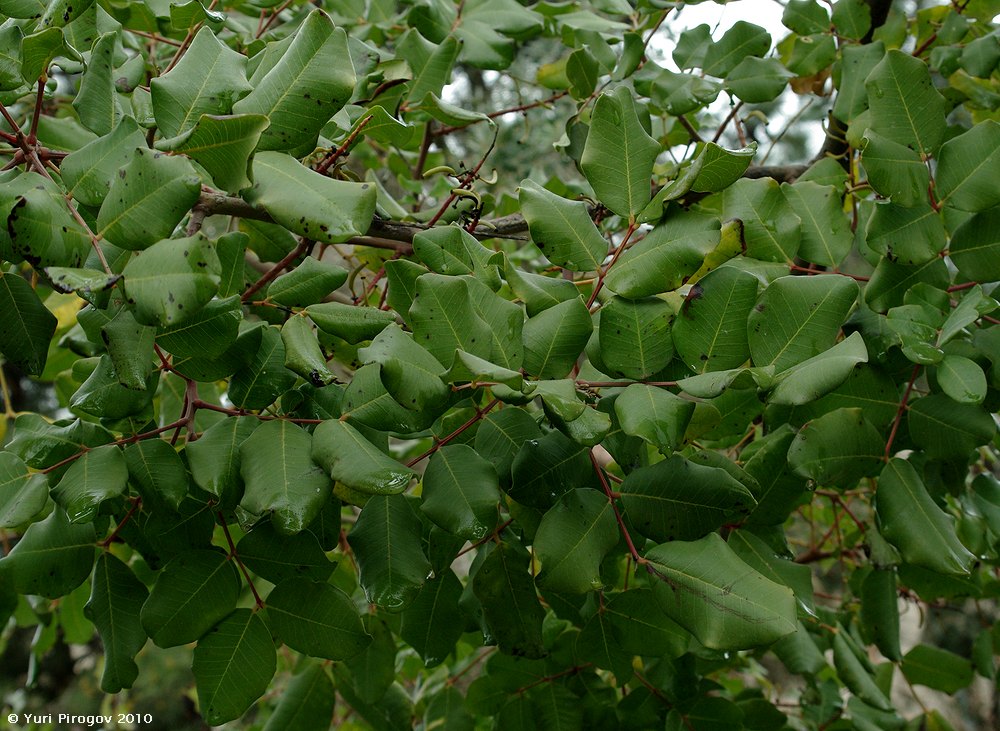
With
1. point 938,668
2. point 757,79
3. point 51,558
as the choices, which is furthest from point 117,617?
point 938,668

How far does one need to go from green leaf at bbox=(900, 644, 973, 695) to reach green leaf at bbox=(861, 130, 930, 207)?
87cm

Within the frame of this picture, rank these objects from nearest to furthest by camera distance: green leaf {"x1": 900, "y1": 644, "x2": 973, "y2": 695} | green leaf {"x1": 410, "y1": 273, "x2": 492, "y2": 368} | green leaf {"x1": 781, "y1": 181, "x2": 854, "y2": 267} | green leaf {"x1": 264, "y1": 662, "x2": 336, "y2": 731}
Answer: green leaf {"x1": 410, "y1": 273, "x2": 492, "y2": 368}, green leaf {"x1": 781, "y1": 181, "x2": 854, "y2": 267}, green leaf {"x1": 264, "y1": 662, "x2": 336, "y2": 731}, green leaf {"x1": 900, "y1": 644, "x2": 973, "y2": 695}


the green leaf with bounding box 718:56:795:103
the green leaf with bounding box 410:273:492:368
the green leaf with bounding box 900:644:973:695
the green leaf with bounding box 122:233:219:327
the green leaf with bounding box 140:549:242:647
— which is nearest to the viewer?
the green leaf with bounding box 122:233:219:327

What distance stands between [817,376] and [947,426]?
28 cm

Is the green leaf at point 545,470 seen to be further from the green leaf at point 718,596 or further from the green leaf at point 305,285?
the green leaf at point 305,285

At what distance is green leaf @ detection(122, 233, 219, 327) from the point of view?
574 mm

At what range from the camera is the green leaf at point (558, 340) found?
0.72m

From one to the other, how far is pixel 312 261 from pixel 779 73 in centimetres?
80

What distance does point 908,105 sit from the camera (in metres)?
0.85

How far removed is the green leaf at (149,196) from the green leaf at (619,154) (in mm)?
353

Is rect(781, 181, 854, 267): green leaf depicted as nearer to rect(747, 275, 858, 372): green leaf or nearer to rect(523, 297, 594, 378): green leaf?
rect(747, 275, 858, 372): green leaf

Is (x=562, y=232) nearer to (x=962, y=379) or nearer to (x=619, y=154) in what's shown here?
(x=619, y=154)

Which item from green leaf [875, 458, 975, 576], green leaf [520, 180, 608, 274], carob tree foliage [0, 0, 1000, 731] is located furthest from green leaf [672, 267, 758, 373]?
green leaf [875, 458, 975, 576]

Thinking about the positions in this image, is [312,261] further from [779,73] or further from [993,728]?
[993,728]
